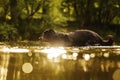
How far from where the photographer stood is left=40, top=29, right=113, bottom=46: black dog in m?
17.9

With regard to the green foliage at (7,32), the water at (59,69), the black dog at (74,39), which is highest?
the green foliage at (7,32)

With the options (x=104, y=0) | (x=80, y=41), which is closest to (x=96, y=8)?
(x=104, y=0)

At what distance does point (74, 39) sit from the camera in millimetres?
19219

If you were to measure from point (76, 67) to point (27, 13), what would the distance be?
21.0 meters

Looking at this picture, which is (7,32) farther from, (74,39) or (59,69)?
(59,69)

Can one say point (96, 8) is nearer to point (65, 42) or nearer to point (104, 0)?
point (104, 0)

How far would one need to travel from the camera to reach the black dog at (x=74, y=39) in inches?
703

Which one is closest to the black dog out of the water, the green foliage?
the water

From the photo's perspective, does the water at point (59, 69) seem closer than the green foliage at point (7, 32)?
Yes

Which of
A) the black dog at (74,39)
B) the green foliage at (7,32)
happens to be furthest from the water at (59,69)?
the green foliage at (7,32)

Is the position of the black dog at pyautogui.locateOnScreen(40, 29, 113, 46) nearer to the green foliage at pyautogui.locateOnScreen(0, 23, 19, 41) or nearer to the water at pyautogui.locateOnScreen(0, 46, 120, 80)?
the water at pyautogui.locateOnScreen(0, 46, 120, 80)

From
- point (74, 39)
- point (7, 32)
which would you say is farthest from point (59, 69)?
point (7, 32)

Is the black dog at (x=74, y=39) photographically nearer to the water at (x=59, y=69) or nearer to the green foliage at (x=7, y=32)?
the water at (x=59, y=69)

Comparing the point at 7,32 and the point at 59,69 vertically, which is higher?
the point at 7,32
